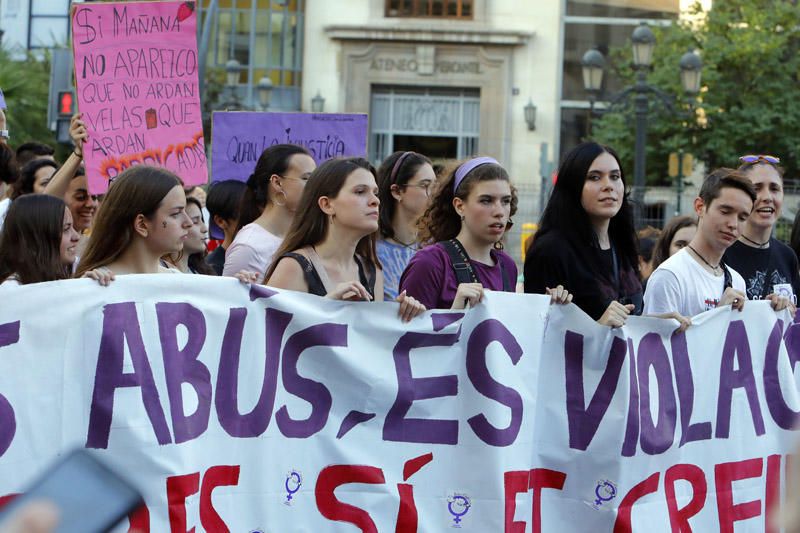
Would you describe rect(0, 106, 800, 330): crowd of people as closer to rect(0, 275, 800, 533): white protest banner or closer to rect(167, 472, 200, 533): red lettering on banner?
rect(0, 275, 800, 533): white protest banner

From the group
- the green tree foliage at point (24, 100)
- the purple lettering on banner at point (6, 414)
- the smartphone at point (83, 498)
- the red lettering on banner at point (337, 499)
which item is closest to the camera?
the smartphone at point (83, 498)

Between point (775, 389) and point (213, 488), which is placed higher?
point (775, 389)

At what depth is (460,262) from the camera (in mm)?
5031

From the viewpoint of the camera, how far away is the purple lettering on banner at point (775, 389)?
529cm

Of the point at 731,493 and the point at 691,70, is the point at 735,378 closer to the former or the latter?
the point at 731,493

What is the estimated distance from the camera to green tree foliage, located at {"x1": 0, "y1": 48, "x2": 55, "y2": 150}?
3216cm

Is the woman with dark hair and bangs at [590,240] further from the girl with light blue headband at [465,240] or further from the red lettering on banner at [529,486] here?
the red lettering on banner at [529,486]

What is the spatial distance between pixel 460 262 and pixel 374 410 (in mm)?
814

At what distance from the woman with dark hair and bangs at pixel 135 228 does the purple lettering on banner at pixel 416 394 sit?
0.88m

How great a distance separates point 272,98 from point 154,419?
36.2 m

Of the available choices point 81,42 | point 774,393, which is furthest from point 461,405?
point 81,42

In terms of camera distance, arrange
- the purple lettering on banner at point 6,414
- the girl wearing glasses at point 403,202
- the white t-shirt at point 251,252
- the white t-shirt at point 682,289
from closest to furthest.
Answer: the purple lettering on banner at point 6,414 < the white t-shirt at point 682,289 < the white t-shirt at point 251,252 < the girl wearing glasses at point 403,202

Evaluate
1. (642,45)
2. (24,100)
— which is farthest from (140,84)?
Result: (24,100)

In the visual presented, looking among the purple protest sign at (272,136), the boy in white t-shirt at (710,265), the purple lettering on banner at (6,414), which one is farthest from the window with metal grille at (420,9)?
the purple lettering on banner at (6,414)
